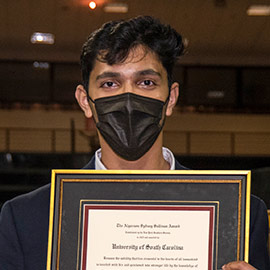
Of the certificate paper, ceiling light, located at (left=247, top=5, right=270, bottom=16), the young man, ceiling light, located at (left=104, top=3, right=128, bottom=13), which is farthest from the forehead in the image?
ceiling light, located at (left=247, top=5, right=270, bottom=16)

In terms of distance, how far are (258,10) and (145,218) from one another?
11.0 meters

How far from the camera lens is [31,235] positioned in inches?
56.1

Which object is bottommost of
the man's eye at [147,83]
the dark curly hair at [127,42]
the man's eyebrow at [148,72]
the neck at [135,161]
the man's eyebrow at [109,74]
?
the neck at [135,161]

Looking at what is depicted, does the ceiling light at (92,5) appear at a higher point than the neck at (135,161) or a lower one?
higher

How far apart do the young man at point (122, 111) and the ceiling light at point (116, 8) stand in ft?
33.1

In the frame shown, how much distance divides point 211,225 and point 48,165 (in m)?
8.13

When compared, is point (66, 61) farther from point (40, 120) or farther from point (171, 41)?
point (171, 41)

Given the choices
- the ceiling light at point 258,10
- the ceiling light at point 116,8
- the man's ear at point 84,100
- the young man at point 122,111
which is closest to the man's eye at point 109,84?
the young man at point 122,111

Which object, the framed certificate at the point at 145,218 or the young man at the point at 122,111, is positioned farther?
the young man at the point at 122,111

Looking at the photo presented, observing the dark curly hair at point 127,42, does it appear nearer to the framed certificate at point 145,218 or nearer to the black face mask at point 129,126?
the black face mask at point 129,126

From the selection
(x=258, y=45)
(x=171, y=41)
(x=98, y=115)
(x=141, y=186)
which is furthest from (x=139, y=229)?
(x=258, y=45)

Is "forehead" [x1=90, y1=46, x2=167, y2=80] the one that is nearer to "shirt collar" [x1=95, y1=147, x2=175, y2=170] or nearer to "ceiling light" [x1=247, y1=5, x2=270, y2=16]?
"shirt collar" [x1=95, y1=147, x2=175, y2=170]

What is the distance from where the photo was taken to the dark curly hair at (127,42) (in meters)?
1.47

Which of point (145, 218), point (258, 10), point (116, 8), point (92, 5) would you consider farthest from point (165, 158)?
point (258, 10)
